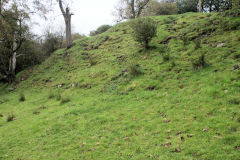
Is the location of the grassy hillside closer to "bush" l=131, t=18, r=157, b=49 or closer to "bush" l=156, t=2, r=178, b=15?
"bush" l=131, t=18, r=157, b=49

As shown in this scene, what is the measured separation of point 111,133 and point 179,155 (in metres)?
2.86

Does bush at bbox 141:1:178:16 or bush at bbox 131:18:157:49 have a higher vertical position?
bush at bbox 141:1:178:16

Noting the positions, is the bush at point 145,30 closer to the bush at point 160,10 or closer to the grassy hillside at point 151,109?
the grassy hillside at point 151,109

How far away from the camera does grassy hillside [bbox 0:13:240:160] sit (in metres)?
5.14

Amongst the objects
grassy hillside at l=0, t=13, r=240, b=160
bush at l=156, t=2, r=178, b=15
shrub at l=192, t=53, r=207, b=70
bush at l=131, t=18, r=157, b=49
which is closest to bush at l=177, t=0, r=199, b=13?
bush at l=156, t=2, r=178, b=15

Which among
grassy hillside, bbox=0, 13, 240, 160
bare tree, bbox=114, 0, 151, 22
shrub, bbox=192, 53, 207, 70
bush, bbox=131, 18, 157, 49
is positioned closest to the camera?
grassy hillside, bbox=0, 13, 240, 160

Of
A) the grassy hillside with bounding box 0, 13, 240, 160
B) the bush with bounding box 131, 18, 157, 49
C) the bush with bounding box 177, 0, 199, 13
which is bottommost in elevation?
the grassy hillside with bounding box 0, 13, 240, 160

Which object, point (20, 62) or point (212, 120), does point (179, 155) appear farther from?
point (20, 62)

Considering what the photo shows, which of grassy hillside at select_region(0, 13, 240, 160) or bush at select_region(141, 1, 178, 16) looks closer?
grassy hillside at select_region(0, 13, 240, 160)

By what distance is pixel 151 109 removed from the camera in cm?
770

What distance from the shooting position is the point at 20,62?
2823 cm

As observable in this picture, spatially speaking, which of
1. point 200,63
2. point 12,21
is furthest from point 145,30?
point 12,21

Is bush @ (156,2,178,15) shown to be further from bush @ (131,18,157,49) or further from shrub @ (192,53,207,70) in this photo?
shrub @ (192,53,207,70)

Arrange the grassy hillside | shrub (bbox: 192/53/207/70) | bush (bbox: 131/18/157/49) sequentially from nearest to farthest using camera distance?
the grassy hillside → shrub (bbox: 192/53/207/70) → bush (bbox: 131/18/157/49)
